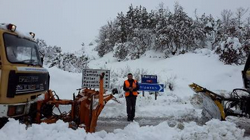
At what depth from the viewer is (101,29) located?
47875mm

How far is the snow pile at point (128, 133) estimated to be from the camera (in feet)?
13.8

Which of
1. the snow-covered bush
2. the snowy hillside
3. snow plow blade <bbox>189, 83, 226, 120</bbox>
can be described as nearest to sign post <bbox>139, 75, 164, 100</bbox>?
the snowy hillside

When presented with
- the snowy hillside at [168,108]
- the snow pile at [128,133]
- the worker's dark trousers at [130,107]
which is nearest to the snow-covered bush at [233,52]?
the snowy hillside at [168,108]

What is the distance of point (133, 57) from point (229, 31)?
11.1m

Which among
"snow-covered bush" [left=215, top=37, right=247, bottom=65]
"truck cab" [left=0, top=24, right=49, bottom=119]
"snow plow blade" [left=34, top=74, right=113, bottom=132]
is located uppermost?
"snow-covered bush" [left=215, top=37, right=247, bottom=65]

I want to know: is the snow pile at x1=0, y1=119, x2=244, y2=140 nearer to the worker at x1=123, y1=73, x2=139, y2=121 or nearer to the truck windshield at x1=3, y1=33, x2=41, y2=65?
the truck windshield at x1=3, y1=33, x2=41, y2=65

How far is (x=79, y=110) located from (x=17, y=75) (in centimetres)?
149

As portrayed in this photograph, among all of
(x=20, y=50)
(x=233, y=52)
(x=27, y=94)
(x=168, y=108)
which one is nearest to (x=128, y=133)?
(x=27, y=94)

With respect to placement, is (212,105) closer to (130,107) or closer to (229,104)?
(229,104)

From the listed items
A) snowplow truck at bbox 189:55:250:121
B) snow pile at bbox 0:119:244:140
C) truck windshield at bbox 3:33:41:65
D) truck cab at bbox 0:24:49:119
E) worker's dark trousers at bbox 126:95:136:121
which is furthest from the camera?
worker's dark trousers at bbox 126:95:136:121

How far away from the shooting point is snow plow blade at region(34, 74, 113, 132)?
5.16 m

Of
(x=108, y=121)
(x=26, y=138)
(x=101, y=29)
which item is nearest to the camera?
(x=26, y=138)

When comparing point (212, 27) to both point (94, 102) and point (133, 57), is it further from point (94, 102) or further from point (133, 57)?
point (94, 102)

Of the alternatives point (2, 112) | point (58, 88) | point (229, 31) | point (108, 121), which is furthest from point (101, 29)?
point (2, 112)
